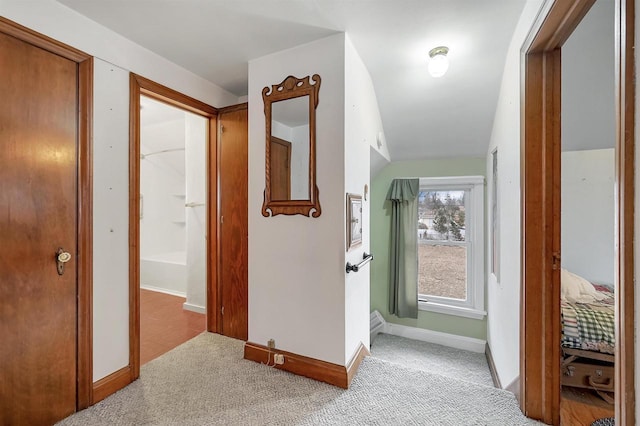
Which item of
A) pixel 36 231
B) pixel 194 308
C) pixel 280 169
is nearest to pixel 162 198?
pixel 194 308

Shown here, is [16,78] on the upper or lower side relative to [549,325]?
upper

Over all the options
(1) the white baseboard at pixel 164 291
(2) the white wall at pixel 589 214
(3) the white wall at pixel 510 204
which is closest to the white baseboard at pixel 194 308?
(1) the white baseboard at pixel 164 291

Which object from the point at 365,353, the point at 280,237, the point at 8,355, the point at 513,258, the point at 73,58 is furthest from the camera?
the point at 365,353

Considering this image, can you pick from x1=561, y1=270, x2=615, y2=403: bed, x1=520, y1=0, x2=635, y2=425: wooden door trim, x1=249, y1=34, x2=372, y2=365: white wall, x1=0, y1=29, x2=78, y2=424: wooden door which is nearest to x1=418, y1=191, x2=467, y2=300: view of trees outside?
x1=561, y1=270, x2=615, y2=403: bed

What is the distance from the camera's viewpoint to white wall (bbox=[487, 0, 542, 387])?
5.44 ft

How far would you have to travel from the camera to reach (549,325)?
57.8 inches

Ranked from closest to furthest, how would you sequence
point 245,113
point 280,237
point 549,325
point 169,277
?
point 549,325 < point 280,237 < point 245,113 < point 169,277

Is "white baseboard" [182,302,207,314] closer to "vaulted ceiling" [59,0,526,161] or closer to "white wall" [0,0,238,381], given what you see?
"white wall" [0,0,238,381]

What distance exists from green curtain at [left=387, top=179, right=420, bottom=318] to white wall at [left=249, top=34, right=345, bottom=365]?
202 cm

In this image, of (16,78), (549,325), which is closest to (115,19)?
(16,78)

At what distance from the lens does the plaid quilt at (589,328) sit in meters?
1.93

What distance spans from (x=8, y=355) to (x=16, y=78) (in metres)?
1.36

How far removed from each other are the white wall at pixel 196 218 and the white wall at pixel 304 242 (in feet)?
4.74

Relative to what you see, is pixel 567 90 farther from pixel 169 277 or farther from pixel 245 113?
pixel 169 277
